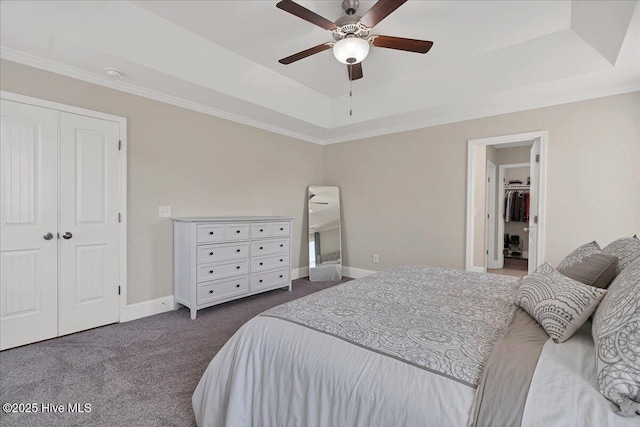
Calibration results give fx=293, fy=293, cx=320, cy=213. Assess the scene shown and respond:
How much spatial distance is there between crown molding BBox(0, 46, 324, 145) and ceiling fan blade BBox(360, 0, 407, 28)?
2.33 metres

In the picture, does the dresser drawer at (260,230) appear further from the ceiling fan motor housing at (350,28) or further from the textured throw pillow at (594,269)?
the textured throw pillow at (594,269)

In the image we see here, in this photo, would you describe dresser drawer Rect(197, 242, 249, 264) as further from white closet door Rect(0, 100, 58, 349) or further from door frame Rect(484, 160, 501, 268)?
door frame Rect(484, 160, 501, 268)

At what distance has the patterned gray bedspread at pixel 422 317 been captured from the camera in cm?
104

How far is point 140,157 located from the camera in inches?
124

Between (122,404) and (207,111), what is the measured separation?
311 cm

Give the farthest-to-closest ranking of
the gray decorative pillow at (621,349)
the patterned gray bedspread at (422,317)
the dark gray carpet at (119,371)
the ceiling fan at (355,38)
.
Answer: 1. the ceiling fan at (355,38)
2. the dark gray carpet at (119,371)
3. the patterned gray bedspread at (422,317)
4. the gray decorative pillow at (621,349)

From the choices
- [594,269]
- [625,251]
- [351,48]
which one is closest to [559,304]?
[594,269]

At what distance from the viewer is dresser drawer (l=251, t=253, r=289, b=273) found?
3736mm

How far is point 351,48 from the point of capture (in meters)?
2.28

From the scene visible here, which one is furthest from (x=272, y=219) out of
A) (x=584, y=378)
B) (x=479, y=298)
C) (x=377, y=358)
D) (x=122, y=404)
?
(x=584, y=378)

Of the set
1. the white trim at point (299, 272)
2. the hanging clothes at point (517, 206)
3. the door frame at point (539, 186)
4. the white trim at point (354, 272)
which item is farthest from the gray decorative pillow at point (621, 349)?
the hanging clothes at point (517, 206)

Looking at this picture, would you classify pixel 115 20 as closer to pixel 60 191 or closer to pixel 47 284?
pixel 60 191

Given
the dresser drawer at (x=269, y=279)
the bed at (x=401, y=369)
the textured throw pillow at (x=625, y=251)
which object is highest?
A: the textured throw pillow at (x=625, y=251)

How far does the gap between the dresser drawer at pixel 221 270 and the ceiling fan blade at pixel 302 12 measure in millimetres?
2532
